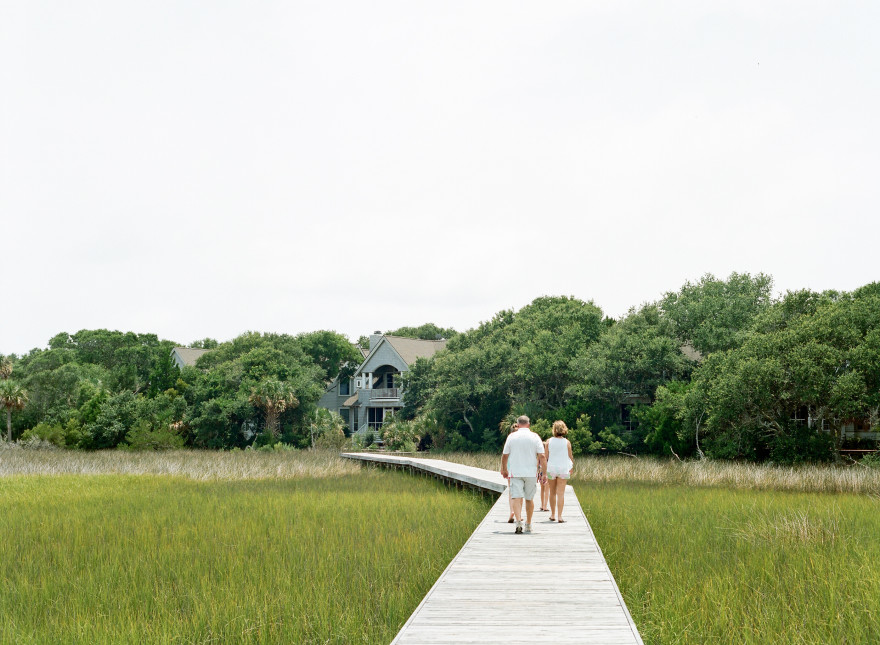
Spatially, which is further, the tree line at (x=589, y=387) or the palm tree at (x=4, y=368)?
the palm tree at (x=4, y=368)

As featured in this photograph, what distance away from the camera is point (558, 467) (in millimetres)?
11727

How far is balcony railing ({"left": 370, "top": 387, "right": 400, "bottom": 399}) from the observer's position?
51812mm

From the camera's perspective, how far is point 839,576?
8.95m

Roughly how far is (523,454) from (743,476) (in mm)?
13285

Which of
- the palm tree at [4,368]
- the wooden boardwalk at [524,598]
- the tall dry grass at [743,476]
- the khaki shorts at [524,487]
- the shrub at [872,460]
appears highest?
the palm tree at [4,368]

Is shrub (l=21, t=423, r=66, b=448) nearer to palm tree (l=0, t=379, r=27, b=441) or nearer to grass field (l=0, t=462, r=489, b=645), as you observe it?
palm tree (l=0, t=379, r=27, b=441)

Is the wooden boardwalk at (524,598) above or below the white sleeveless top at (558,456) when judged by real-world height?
below

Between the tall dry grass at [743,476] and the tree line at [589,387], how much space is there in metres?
2.70

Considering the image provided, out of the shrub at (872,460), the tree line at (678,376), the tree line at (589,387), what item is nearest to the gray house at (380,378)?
the tree line at (589,387)

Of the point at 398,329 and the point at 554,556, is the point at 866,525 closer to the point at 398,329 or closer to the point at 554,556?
the point at 554,556

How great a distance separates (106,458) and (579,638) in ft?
101

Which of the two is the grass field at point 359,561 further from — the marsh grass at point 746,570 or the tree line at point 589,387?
the tree line at point 589,387

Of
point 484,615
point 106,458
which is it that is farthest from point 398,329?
point 484,615

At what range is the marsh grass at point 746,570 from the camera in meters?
7.08
